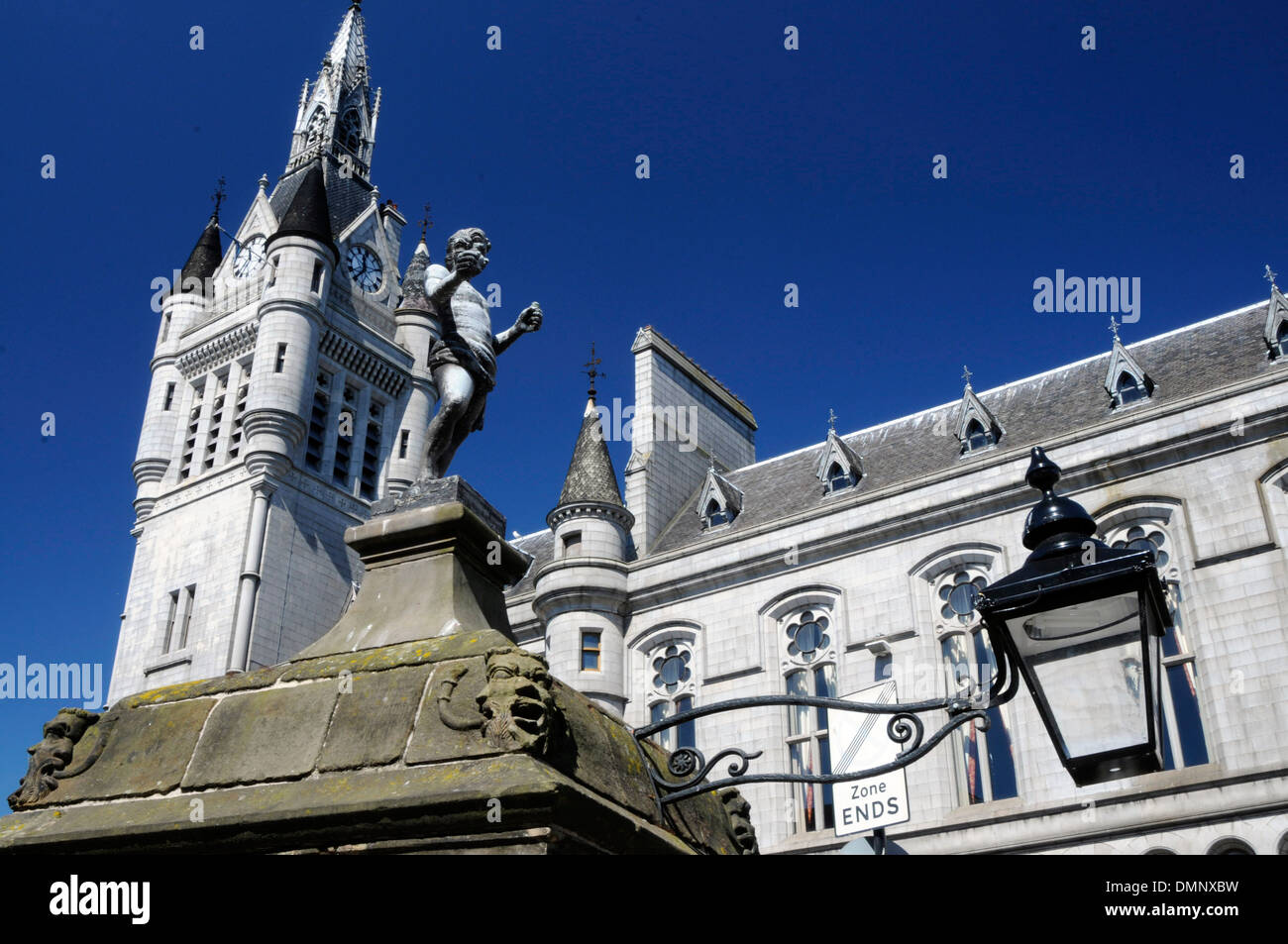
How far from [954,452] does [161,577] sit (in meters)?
28.5

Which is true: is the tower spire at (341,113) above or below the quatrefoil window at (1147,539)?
above

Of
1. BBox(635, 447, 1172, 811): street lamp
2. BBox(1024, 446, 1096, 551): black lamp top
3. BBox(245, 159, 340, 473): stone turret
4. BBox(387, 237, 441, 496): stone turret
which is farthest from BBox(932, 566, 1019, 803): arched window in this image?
BBox(245, 159, 340, 473): stone turret

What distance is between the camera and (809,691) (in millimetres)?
23609

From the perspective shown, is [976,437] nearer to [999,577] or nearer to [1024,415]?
[1024,415]

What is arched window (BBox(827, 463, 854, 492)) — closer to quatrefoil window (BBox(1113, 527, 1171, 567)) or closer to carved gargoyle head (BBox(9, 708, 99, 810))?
quatrefoil window (BBox(1113, 527, 1171, 567))

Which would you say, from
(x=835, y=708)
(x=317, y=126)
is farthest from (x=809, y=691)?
(x=317, y=126)

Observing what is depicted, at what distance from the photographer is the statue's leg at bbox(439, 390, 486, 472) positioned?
525 cm

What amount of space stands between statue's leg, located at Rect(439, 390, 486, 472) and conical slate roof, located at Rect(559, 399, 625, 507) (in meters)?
23.2

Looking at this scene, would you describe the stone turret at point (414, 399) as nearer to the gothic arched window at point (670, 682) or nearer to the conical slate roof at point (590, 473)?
the conical slate roof at point (590, 473)

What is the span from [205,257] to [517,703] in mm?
53198

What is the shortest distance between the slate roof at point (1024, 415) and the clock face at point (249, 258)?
25.7 m

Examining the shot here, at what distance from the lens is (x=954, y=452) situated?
A: 2653 centimetres

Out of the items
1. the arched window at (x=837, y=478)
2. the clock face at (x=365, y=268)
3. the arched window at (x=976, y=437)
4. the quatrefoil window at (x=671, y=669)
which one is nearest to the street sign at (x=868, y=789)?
the quatrefoil window at (x=671, y=669)

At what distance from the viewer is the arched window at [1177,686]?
19.8m
